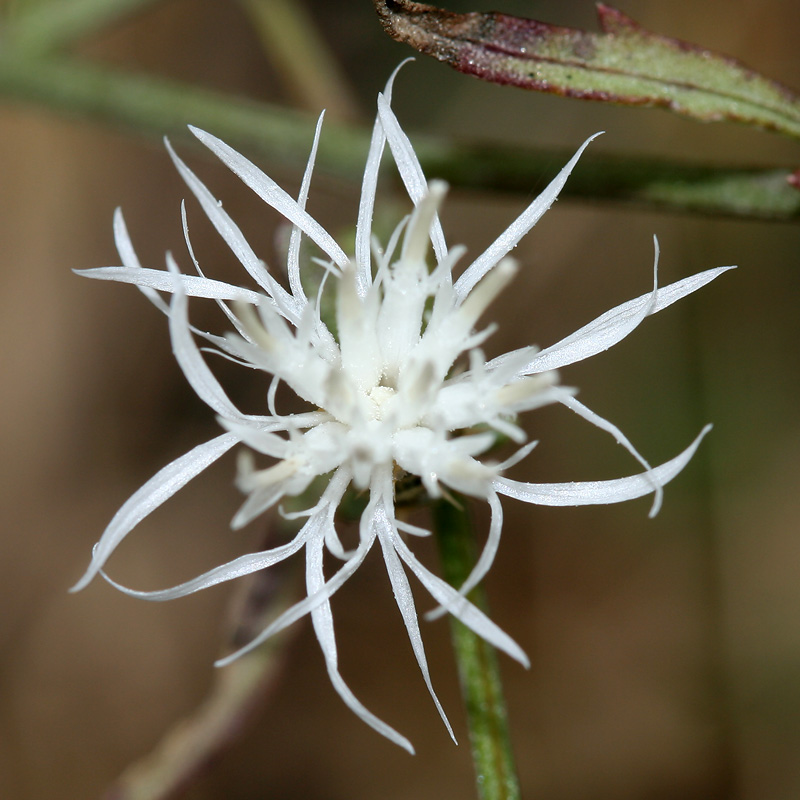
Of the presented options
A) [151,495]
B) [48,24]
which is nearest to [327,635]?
[151,495]

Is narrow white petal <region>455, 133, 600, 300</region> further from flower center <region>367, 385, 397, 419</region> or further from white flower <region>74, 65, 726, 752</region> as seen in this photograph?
flower center <region>367, 385, 397, 419</region>

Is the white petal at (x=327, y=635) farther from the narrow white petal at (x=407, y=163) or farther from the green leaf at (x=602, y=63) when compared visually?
the green leaf at (x=602, y=63)

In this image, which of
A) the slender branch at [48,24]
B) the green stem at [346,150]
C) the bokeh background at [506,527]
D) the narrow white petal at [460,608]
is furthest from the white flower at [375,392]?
the bokeh background at [506,527]

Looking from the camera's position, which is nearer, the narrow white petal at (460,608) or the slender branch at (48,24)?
the narrow white petal at (460,608)

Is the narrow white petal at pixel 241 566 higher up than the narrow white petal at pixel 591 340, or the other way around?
the narrow white petal at pixel 591 340

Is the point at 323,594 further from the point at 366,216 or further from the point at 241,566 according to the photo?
the point at 366,216

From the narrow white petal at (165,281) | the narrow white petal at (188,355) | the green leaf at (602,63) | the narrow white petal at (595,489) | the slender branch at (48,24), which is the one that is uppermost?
the slender branch at (48,24)

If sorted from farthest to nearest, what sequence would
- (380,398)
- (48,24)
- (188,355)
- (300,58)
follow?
(300,58)
(48,24)
(380,398)
(188,355)

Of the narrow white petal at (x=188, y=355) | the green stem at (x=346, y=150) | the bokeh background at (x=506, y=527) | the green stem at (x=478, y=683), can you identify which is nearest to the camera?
the narrow white petal at (x=188, y=355)
